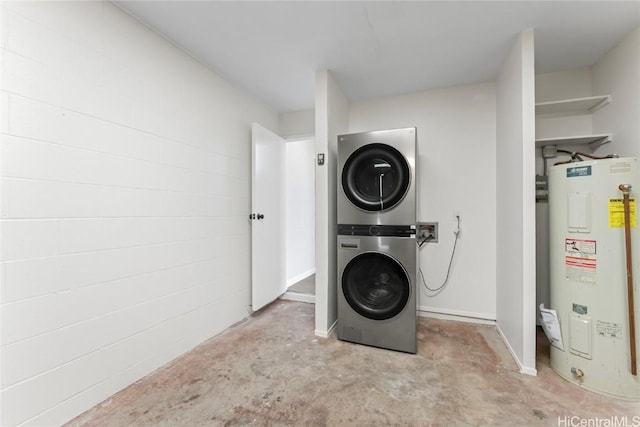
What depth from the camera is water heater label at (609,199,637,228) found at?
154cm

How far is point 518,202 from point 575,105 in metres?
1.17

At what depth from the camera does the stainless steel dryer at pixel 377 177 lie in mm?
2061

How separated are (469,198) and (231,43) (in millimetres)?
2662

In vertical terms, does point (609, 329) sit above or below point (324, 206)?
below

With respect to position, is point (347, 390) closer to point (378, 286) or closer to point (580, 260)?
point (378, 286)

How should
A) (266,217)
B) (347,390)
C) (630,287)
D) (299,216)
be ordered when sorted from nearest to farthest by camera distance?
(630,287) → (347,390) → (266,217) → (299,216)

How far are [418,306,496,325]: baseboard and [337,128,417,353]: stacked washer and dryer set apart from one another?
0.87 m

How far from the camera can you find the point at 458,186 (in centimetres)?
271

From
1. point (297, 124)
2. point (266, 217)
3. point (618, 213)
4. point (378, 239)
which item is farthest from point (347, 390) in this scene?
point (297, 124)

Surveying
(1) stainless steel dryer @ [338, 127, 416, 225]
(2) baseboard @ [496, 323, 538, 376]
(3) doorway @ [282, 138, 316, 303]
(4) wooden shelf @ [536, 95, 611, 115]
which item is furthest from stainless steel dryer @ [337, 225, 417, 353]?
(4) wooden shelf @ [536, 95, 611, 115]

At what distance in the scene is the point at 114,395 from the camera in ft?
5.21
